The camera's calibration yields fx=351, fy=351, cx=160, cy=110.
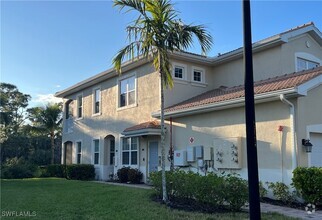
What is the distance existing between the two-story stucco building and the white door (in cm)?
3

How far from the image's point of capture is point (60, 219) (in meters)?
8.60

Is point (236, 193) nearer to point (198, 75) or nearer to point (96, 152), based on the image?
point (198, 75)

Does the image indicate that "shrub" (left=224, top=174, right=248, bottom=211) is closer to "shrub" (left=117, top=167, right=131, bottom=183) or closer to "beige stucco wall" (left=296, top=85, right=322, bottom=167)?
"beige stucco wall" (left=296, top=85, right=322, bottom=167)

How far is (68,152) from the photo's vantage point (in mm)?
29625

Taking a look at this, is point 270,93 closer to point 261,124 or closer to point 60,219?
point 261,124

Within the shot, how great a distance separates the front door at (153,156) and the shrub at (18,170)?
1250 centimetres

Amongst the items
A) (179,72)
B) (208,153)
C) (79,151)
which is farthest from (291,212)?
(79,151)

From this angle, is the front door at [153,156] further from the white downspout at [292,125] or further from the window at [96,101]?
the white downspout at [292,125]

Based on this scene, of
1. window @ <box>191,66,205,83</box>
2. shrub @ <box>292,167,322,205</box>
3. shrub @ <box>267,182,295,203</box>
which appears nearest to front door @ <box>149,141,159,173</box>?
window @ <box>191,66,205,83</box>

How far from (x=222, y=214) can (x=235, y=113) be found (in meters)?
5.67

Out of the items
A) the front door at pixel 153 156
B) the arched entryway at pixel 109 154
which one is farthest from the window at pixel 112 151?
the front door at pixel 153 156

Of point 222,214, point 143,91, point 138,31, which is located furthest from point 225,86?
point 222,214

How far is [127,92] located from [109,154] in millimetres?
4635

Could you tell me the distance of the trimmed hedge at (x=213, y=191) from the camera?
9.11 meters
